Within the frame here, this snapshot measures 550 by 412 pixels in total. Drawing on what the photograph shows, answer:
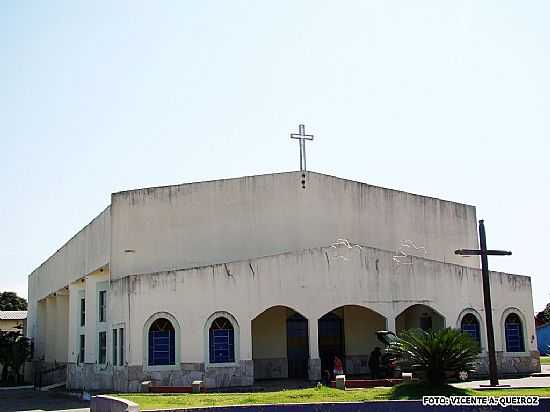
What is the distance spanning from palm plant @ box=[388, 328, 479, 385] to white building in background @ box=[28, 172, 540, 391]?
312 inches

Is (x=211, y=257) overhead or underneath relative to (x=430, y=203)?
underneath

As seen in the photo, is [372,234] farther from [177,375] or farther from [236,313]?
[177,375]

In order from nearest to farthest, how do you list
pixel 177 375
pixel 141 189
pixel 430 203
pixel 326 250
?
pixel 177 375 → pixel 326 250 → pixel 141 189 → pixel 430 203

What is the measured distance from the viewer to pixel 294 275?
83.3 ft

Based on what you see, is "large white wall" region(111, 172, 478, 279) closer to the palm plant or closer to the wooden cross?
the wooden cross

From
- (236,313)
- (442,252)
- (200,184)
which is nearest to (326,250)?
(236,313)

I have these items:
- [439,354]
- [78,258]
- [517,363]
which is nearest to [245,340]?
[439,354]

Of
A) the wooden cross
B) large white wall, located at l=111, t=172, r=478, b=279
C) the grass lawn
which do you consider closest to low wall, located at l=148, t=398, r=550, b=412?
the grass lawn

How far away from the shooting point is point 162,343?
24.3 m

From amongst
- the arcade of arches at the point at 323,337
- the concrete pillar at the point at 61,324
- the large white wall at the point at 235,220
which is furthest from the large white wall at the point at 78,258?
the arcade of arches at the point at 323,337

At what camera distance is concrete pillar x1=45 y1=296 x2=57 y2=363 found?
4056cm

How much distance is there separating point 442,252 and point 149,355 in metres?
14.2

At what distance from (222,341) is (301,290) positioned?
320 cm

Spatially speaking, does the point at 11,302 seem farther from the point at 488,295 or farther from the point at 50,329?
the point at 488,295
